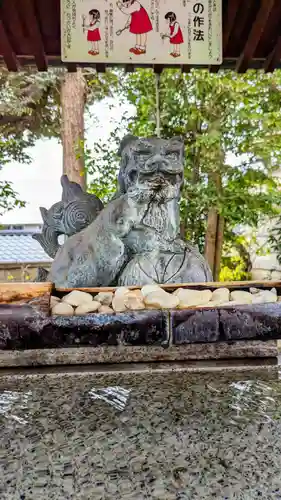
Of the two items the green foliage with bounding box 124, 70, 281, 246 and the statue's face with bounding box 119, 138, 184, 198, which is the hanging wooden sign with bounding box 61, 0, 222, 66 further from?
the green foliage with bounding box 124, 70, 281, 246

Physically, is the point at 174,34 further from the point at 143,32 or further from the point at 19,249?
the point at 19,249

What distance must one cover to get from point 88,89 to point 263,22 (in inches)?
184

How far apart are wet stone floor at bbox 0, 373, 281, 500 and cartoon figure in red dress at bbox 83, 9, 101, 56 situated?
1.85 m

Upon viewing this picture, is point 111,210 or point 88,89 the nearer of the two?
point 111,210

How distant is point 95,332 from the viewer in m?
0.96

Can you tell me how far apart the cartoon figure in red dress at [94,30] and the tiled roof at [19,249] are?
4816mm

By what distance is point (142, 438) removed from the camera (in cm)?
96

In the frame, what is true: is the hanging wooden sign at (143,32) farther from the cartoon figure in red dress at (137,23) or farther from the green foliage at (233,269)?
the green foliage at (233,269)

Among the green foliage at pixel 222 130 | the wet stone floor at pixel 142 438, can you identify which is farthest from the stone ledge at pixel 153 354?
the green foliage at pixel 222 130

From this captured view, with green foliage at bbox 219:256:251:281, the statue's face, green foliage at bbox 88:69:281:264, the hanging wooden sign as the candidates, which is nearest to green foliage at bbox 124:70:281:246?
green foliage at bbox 88:69:281:264

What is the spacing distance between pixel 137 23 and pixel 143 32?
0.06 metres

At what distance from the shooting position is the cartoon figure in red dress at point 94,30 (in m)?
2.44

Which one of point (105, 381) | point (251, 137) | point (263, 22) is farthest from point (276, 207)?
point (105, 381)

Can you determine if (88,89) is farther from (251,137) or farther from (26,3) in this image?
(26,3)
